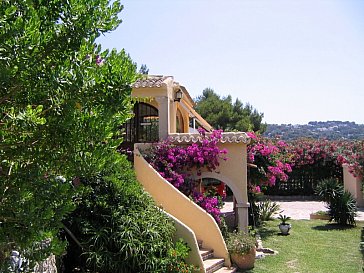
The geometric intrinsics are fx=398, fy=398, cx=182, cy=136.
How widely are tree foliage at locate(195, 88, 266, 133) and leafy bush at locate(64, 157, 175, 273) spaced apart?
31.0 meters

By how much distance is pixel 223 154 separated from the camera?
46.0 ft

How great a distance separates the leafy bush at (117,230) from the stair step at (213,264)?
Result: 57.0 inches

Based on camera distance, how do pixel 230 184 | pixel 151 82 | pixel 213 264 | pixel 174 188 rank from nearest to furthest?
1. pixel 213 264
2. pixel 174 188
3. pixel 230 184
4. pixel 151 82

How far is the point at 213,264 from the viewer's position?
1104 centimetres

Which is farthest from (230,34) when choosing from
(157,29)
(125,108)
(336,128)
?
(336,128)

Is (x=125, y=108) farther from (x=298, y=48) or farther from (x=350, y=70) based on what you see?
(x=350, y=70)

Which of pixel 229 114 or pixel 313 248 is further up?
pixel 229 114

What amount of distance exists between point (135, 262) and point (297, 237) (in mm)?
9764

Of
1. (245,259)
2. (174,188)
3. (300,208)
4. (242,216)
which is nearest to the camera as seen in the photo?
(245,259)

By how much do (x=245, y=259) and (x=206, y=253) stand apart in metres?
1.18

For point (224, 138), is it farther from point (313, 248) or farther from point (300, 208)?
point (300, 208)

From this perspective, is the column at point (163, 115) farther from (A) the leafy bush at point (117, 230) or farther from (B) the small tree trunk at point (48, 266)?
(B) the small tree trunk at point (48, 266)

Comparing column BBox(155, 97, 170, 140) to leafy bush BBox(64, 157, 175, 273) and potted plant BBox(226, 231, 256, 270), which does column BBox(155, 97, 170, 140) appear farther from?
potted plant BBox(226, 231, 256, 270)

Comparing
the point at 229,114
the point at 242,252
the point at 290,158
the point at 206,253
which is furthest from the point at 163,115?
the point at 229,114
